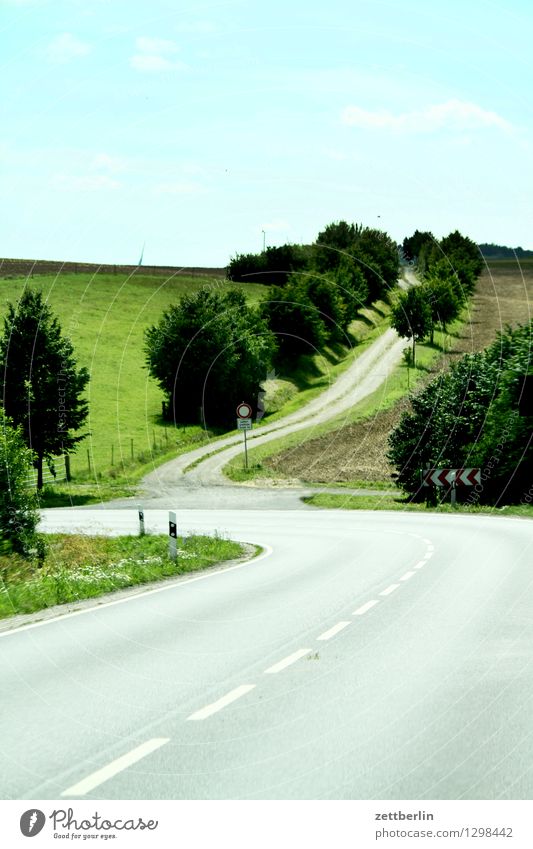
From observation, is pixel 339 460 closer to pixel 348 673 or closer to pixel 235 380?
pixel 235 380

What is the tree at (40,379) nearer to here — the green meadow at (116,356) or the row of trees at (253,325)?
the green meadow at (116,356)

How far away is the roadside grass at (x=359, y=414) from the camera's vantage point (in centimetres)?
5108

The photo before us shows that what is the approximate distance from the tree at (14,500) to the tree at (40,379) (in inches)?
801

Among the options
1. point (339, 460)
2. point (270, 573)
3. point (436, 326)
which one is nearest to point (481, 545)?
point (270, 573)

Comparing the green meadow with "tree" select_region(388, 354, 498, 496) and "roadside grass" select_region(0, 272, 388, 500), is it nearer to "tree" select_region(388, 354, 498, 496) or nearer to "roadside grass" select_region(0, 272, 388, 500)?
"roadside grass" select_region(0, 272, 388, 500)

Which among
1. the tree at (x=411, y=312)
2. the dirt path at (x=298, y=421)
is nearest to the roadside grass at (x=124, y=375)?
the dirt path at (x=298, y=421)

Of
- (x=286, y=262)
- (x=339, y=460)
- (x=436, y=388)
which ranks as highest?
(x=286, y=262)

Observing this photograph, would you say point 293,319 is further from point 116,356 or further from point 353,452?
point 353,452

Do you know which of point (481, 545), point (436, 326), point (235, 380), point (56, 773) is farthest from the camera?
point (436, 326)

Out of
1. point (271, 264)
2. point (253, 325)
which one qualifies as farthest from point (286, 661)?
point (271, 264)

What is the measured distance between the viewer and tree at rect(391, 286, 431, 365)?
281ft

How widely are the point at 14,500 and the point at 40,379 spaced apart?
2253cm
